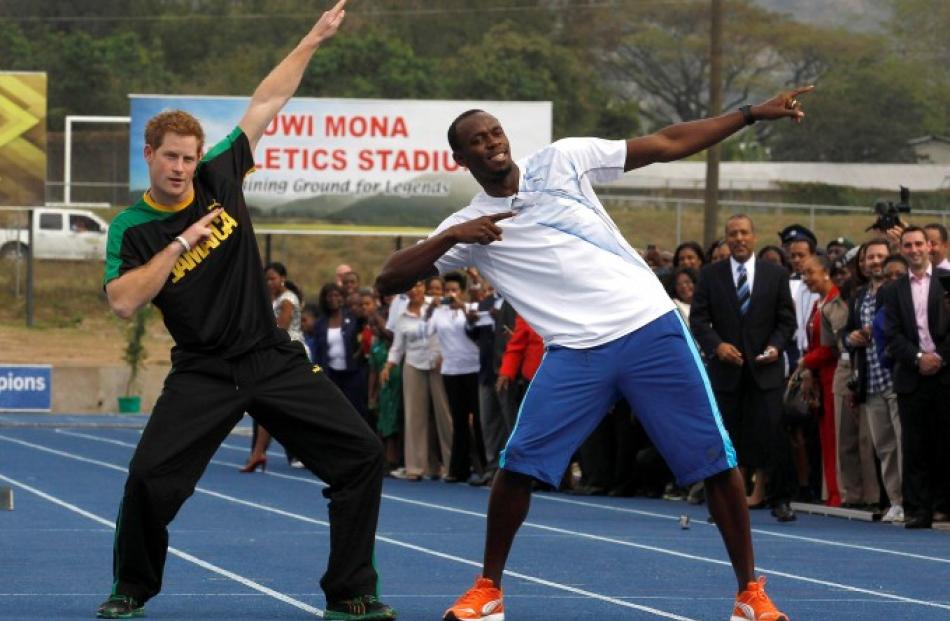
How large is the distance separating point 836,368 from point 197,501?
16.9 feet

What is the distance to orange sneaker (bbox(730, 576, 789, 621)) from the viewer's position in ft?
29.4

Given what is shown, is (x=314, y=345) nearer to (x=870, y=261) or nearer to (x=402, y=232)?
(x=870, y=261)

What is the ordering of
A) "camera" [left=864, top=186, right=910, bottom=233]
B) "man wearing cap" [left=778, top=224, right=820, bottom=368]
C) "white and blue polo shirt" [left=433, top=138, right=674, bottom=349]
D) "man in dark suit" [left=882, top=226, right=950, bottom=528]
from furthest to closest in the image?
"man wearing cap" [left=778, top=224, right=820, bottom=368] → "camera" [left=864, top=186, right=910, bottom=233] → "man in dark suit" [left=882, top=226, right=950, bottom=528] → "white and blue polo shirt" [left=433, top=138, right=674, bottom=349]

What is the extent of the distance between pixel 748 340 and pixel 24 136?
14.4 metres

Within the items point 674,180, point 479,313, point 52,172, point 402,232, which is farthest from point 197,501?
point 674,180

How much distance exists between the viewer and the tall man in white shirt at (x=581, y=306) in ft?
30.0

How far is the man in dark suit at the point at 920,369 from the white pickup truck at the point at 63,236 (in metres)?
40.4

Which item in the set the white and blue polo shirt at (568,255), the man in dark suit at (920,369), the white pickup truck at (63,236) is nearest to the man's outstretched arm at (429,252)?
the white and blue polo shirt at (568,255)

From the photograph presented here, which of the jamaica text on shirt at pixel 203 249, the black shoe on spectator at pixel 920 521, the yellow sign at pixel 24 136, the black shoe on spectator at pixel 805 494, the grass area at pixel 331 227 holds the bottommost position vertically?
the black shoe on spectator at pixel 805 494

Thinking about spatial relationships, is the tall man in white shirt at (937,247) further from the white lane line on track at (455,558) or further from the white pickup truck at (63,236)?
the white pickup truck at (63,236)

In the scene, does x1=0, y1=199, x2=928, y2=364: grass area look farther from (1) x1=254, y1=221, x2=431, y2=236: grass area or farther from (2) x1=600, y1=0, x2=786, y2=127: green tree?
(2) x1=600, y1=0, x2=786, y2=127: green tree

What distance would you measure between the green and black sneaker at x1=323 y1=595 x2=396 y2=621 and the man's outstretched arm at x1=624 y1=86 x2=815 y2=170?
210cm

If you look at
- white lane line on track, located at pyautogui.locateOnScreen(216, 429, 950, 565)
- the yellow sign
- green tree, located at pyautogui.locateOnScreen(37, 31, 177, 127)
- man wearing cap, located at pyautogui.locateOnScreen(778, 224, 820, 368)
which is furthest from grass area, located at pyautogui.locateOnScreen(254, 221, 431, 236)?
green tree, located at pyautogui.locateOnScreen(37, 31, 177, 127)

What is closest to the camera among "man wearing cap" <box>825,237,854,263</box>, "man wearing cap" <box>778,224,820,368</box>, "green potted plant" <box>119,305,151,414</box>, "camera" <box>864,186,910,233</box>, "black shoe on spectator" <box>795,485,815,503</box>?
"camera" <box>864,186,910,233</box>
